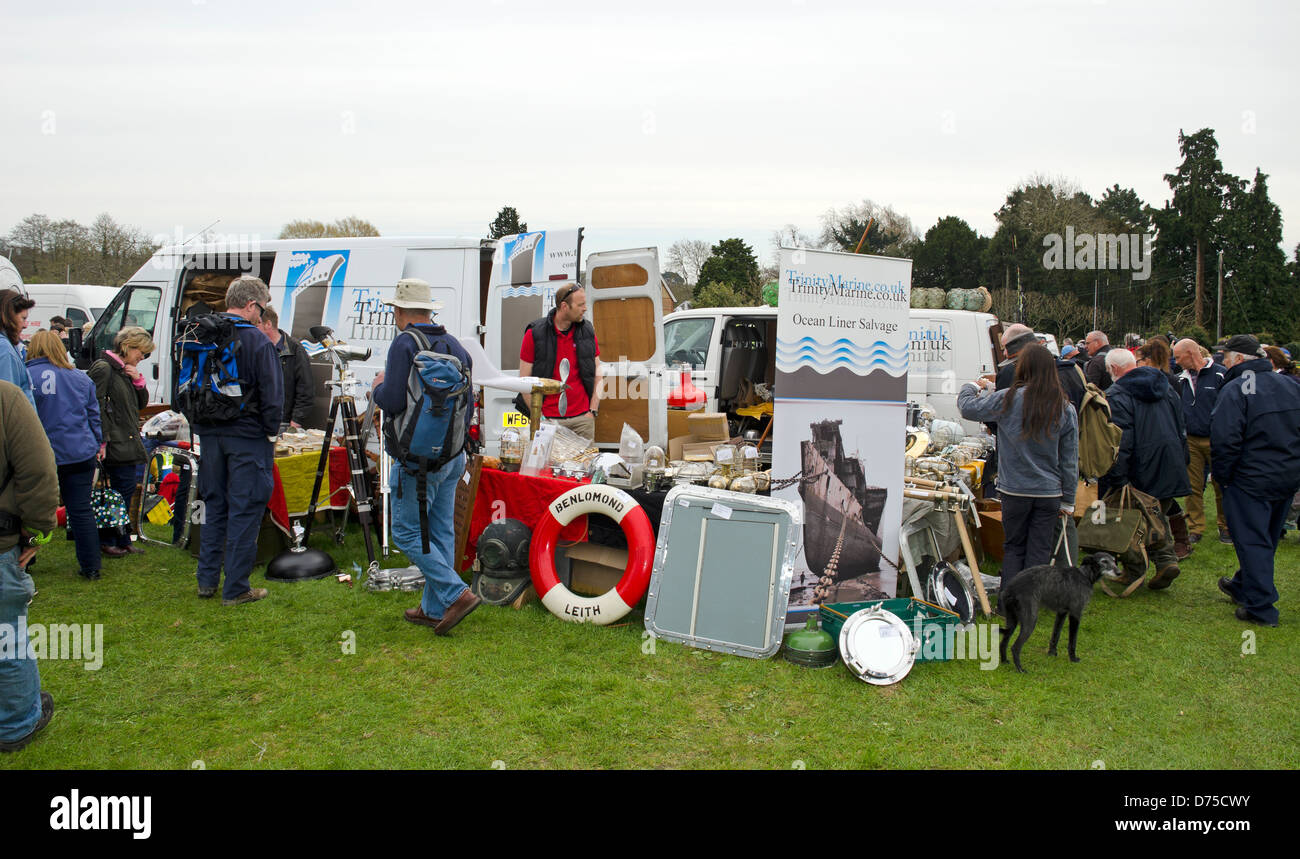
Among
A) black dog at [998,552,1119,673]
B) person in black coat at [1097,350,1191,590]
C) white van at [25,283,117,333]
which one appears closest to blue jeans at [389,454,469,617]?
black dog at [998,552,1119,673]

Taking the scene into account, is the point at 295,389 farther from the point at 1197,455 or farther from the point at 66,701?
the point at 1197,455

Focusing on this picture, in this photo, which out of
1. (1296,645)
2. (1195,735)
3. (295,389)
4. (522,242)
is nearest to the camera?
(1195,735)

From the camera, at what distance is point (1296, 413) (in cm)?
495

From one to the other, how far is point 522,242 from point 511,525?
3.42 metres

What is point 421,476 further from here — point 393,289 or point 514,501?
point 393,289

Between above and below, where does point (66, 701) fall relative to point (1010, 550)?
below

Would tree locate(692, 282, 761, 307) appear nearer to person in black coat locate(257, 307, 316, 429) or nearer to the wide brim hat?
person in black coat locate(257, 307, 316, 429)

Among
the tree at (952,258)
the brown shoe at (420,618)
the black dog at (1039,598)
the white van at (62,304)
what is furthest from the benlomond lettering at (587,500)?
the tree at (952,258)

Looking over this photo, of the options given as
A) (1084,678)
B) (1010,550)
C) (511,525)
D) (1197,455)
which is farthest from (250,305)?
(1197,455)

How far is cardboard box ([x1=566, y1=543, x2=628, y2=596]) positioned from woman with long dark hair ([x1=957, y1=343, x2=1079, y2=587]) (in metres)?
2.44

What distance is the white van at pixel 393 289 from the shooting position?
6332mm

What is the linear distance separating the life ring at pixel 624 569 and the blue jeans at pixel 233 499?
5.83 feet

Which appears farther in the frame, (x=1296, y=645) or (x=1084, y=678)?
(x=1296, y=645)

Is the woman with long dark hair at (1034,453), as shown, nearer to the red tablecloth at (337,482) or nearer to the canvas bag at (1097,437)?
the canvas bag at (1097,437)
